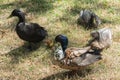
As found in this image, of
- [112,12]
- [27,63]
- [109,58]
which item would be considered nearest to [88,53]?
[109,58]

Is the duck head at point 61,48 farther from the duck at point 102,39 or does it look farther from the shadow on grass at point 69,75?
the duck at point 102,39

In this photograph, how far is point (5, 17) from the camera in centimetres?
955

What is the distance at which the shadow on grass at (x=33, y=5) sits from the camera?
9812 millimetres

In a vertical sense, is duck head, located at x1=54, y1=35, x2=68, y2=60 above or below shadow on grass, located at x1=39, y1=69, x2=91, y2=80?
above

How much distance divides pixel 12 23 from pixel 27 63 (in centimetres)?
208

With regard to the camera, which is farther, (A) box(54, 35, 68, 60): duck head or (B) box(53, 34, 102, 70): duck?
(A) box(54, 35, 68, 60): duck head

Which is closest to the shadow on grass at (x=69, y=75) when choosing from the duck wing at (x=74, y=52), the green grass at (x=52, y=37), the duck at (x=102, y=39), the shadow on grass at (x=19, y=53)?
the green grass at (x=52, y=37)

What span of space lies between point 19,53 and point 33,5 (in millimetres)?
2530

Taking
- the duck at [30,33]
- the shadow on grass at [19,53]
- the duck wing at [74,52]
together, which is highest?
the duck wing at [74,52]

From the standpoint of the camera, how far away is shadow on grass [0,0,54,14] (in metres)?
9.81

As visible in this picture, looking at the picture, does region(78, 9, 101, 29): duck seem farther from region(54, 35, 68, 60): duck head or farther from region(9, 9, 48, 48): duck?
region(54, 35, 68, 60): duck head

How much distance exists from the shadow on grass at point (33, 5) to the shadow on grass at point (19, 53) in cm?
185

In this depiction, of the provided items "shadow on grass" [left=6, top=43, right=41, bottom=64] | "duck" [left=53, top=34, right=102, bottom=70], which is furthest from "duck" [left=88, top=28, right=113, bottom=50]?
"shadow on grass" [left=6, top=43, right=41, bottom=64]

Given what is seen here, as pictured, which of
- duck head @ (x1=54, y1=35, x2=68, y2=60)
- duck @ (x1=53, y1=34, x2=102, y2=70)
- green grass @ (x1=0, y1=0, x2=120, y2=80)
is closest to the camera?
duck @ (x1=53, y1=34, x2=102, y2=70)
